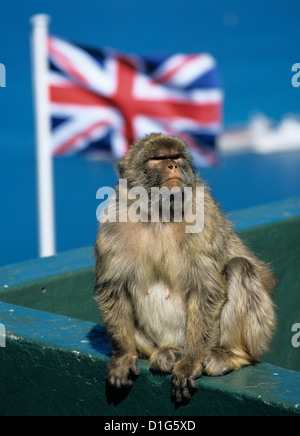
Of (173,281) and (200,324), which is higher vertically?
(173,281)

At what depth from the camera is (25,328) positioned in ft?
8.84

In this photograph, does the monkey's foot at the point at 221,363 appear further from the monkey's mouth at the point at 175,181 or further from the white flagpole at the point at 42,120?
the white flagpole at the point at 42,120

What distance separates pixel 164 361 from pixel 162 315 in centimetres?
30

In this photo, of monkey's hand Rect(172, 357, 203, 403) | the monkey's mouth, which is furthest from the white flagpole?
monkey's hand Rect(172, 357, 203, 403)

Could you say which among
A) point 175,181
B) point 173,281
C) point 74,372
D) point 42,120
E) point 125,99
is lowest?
point 74,372

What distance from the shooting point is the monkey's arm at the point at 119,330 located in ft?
7.89

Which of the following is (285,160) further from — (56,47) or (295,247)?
(295,247)

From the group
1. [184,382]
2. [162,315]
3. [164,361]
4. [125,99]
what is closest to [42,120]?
[125,99]

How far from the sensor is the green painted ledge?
84.8 inches

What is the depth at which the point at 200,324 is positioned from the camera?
2590 millimetres

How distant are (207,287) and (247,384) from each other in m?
0.53

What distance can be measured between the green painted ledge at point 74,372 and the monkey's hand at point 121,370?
0.03m

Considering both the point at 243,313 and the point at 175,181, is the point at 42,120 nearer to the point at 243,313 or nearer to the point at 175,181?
the point at 175,181

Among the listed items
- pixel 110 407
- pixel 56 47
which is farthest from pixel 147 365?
pixel 56 47
